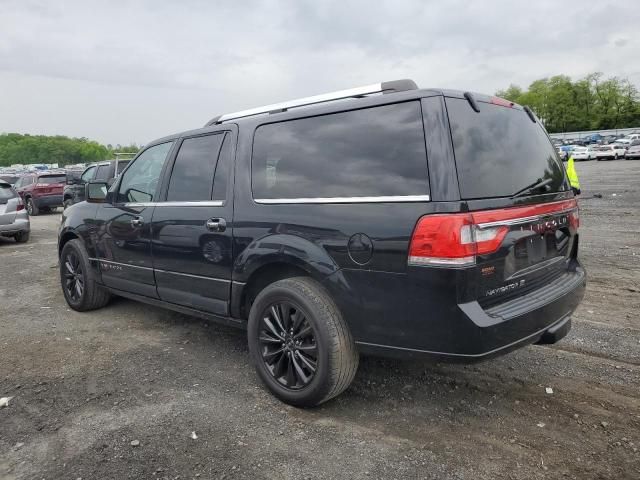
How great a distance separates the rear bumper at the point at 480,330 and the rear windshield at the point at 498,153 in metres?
0.62

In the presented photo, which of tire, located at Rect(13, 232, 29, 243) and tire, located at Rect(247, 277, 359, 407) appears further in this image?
tire, located at Rect(13, 232, 29, 243)

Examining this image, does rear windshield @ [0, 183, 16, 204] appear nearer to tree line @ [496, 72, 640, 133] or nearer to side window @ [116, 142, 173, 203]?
side window @ [116, 142, 173, 203]

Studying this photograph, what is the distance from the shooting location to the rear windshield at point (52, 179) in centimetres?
1923

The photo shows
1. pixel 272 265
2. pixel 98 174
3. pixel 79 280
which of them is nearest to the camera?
pixel 272 265

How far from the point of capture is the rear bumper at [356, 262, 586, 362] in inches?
99.7

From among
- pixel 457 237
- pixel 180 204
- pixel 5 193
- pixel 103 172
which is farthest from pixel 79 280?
pixel 103 172

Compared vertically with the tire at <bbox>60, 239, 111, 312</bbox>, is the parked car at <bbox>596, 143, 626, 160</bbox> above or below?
above

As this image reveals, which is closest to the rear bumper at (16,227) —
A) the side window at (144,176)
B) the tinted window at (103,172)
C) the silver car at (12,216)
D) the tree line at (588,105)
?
the silver car at (12,216)

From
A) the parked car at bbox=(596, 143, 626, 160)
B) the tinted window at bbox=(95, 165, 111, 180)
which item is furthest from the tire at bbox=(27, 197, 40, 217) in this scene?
the parked car at bbox=(596, 143, 626, 160)

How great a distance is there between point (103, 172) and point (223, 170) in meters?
12.1

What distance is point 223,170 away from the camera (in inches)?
146

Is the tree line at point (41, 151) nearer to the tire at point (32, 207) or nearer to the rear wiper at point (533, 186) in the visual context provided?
the tire at point (32, 207)

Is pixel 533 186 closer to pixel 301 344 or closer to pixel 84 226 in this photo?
pixel 301 344

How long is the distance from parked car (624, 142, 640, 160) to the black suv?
129 feet
